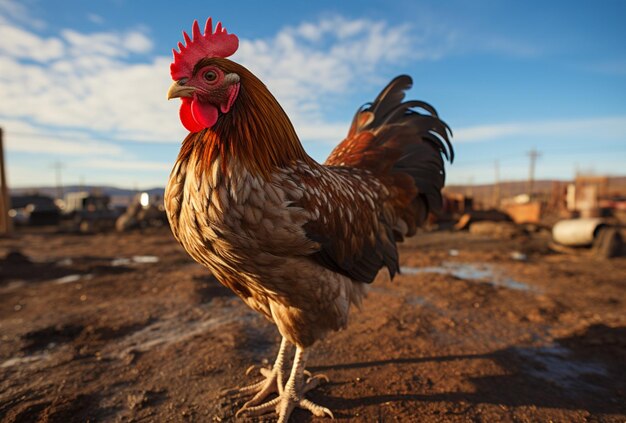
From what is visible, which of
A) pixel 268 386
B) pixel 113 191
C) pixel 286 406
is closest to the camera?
pixel 286 406

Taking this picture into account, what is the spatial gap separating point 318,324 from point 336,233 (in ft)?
2.35

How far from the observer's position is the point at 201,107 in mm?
1875

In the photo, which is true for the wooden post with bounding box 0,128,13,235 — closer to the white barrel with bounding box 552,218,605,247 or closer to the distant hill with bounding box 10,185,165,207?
the distant hill with bounding box 10,185,165,207

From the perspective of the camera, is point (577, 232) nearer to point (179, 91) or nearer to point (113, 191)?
point (179, 91)

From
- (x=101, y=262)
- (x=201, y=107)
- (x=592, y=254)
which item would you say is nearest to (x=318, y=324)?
(x=201, y=107)

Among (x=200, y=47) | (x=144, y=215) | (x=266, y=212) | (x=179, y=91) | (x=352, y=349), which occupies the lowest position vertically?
(x=352, y=349)

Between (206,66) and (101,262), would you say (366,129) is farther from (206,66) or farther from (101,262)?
(101,262)

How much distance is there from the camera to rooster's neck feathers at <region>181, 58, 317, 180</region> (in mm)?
1836

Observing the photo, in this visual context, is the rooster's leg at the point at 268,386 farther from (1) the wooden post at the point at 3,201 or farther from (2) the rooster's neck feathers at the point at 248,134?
(1) the wooden post at the point at 3,201

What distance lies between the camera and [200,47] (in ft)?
6.43

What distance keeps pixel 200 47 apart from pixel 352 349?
9.83ft

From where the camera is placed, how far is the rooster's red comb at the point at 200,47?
1867 mm

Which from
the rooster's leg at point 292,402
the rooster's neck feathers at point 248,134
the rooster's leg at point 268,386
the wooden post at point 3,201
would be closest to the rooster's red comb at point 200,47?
→ the rooster's neck feathers at point 248,134

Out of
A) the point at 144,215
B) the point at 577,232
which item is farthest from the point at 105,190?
the point at 577,232
